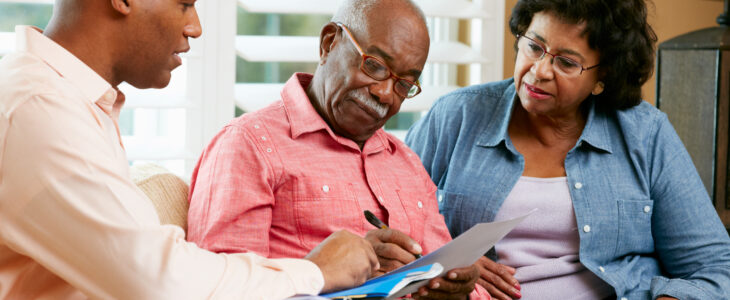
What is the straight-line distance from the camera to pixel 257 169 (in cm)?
148

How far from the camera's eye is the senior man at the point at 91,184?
0.93m

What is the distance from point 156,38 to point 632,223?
52.1 inches

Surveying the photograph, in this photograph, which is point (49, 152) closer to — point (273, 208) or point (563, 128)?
point (273, 208)

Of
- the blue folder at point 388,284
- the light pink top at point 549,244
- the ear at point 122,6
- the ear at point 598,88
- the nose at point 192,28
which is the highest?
the ear at point 122,6

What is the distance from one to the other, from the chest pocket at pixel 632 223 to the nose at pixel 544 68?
361 millimetres

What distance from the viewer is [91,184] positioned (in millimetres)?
945

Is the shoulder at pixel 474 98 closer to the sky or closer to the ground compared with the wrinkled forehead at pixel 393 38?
closer to the ground

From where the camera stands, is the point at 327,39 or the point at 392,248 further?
the point at 327,39

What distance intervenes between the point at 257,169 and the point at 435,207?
0.50 m

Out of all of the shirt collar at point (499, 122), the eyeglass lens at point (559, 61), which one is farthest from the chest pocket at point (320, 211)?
the eyeglass lens at point (559, 61)

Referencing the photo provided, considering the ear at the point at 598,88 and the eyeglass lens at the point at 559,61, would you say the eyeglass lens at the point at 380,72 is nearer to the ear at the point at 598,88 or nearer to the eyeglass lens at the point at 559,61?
the eyeglass lens at the point at 559,61

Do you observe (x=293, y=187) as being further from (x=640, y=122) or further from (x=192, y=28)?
(x=640, y=122)

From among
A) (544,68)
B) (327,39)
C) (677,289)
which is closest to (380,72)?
(327,39)

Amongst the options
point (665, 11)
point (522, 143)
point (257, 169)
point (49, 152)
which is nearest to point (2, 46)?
point (257, 169)
